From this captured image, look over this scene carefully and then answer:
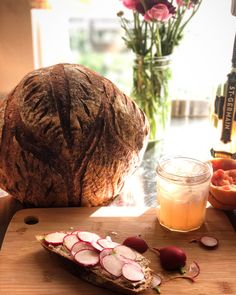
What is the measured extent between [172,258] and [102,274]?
0.13 m

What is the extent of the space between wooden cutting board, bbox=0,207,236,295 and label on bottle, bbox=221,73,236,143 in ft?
0.94

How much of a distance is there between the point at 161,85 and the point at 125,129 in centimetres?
36

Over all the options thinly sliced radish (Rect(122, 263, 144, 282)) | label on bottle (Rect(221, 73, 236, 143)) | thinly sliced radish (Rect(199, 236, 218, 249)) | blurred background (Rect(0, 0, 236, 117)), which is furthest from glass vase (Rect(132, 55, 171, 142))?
thinly sliced radish (Rect(122, 263, 144, 282))

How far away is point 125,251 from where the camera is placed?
75cm

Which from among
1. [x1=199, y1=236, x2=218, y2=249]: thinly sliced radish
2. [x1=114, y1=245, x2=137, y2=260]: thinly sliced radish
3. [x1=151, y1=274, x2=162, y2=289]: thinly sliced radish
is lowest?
[x1=151, y1=274, x2=162, y2=289]: thinly sliced radish

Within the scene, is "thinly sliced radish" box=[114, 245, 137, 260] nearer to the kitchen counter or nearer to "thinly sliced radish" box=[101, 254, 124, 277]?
"thinly sliced radish" box=[101, 254, 124, 277]

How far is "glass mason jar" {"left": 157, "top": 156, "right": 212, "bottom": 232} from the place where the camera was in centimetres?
85

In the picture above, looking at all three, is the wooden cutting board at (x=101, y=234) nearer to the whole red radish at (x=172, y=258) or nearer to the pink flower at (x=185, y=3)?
the whole red radish at (x=172, y=258)

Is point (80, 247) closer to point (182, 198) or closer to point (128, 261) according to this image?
point (128, 261)

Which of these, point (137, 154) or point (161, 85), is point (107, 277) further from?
point (161, 85)

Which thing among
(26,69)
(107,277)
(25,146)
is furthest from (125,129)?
(26,69)

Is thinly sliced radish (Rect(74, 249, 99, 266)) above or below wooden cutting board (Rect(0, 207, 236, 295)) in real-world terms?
above

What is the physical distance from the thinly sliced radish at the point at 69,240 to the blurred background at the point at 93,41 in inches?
25.2

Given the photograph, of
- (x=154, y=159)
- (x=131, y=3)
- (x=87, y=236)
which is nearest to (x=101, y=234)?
(x=87, y=236)
